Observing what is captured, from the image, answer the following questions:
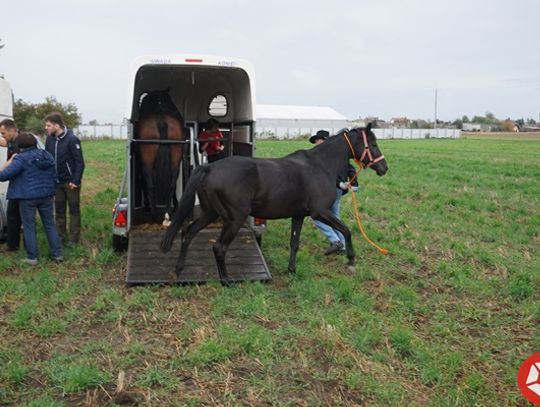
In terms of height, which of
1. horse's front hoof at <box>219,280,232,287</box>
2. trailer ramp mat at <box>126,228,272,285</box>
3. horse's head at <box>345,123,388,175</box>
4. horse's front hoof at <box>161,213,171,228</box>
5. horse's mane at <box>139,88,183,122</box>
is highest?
horse's mane at <box>139,88,183,122</box>

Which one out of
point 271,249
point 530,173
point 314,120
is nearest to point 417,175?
point 530,173

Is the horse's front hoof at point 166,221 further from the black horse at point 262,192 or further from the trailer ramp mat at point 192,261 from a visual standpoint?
the black horse at point 262,192

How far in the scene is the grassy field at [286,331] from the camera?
156 inches

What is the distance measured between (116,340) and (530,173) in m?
17.4

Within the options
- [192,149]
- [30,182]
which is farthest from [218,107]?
[30,182]

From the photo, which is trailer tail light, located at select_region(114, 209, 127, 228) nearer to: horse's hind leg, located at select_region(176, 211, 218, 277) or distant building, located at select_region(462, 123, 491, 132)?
horse's hind leg, located at select_region(176, 211, 218, 277)

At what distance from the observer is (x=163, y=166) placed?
767 centimetres

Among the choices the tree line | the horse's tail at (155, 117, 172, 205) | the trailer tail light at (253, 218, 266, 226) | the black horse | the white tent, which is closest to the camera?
the black horse

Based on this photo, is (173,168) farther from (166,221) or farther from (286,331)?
(286,331)

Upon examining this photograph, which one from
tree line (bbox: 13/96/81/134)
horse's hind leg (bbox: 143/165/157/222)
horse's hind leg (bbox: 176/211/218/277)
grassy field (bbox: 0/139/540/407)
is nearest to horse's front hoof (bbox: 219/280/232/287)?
grassy field (bbox: 0/139/540/407)

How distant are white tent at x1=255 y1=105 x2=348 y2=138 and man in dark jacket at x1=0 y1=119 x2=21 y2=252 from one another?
6003cm

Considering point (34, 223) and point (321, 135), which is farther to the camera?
point (321, 135)

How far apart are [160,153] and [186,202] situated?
169cm

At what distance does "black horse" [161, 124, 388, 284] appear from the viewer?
244 inches
